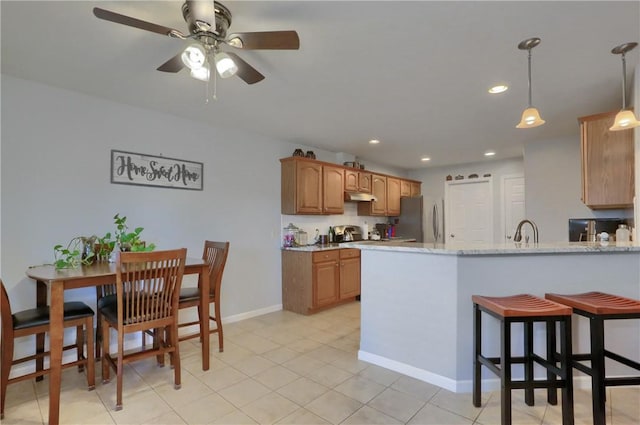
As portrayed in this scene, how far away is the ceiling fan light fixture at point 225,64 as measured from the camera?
6.04 ft

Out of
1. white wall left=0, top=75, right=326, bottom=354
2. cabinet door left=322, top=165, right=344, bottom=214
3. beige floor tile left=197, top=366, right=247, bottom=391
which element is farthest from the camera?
cabinet door left=322, top=165, right=344, bottom=214

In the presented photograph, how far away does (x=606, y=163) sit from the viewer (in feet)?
9.52

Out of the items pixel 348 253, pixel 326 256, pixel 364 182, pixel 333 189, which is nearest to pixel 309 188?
pixel 333 189

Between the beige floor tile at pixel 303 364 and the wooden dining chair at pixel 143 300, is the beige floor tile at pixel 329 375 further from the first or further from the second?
the wooden dining chair at pixel 143 300

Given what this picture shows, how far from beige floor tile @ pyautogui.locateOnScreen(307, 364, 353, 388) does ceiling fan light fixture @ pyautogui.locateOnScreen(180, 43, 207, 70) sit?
2328mm

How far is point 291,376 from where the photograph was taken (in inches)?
100.0

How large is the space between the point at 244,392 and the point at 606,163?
12.0 feet

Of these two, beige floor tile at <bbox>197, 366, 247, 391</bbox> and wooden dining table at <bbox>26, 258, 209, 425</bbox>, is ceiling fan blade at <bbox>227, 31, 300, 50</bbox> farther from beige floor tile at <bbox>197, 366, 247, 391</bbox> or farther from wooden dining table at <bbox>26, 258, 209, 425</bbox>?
beige floor tile at <bbox>197, 366, 247, 391</bbox>

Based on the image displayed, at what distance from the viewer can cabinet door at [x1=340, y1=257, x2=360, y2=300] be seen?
4.68m

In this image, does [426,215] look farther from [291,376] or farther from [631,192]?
[291,376]

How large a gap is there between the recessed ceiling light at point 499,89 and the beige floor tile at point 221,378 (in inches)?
126

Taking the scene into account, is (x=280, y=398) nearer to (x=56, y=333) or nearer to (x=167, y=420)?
(x=167, y=420)

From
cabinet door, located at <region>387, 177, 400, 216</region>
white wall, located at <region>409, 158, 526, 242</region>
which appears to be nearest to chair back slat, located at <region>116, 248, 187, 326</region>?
cabinet door, located at <region>387, 177, 400, 216</region>

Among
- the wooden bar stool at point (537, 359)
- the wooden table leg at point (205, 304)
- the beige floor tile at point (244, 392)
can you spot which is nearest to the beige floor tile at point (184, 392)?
the beige floor tile at point (244, 392)
